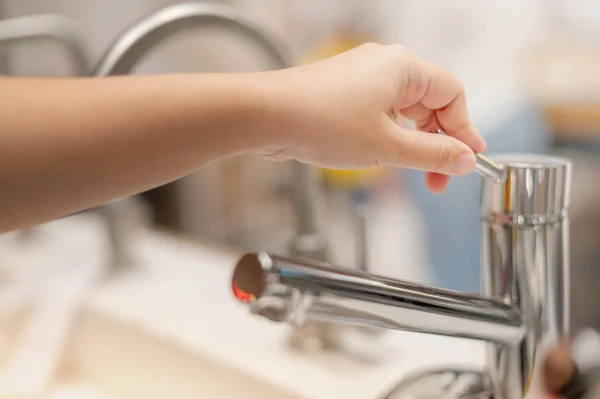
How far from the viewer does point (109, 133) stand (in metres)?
0.22

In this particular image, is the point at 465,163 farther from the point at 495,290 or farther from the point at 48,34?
the point at 48,34

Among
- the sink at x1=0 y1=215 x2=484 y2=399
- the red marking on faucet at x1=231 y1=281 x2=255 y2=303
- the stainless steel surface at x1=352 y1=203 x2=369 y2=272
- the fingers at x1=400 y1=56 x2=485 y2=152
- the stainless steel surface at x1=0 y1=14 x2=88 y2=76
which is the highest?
the stainless steel surface at x1=0 y1=14 x2=88 y2=76

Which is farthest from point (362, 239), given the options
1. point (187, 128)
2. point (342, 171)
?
point (342, 171)

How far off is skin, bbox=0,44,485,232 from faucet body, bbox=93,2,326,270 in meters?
0.17

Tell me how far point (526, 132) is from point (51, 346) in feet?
2.21

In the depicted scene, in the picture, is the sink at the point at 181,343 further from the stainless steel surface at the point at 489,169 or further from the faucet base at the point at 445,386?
the stainless steel surface at the point at 489,169

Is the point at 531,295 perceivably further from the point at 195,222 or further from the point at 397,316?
the point at 195,222

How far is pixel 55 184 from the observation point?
0.22 metres

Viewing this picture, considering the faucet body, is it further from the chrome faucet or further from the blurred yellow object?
the blurred yellow object

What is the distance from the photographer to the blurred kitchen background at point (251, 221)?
55 centimetres

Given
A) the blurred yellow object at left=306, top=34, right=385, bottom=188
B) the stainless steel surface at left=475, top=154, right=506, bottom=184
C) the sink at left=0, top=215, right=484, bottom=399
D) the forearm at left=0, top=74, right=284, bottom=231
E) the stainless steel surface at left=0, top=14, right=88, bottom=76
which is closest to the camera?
the forearm at left=0, top=74, right=284, bottom=231

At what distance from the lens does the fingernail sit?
299 mm

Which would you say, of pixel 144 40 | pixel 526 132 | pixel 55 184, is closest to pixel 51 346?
pixel 144 40

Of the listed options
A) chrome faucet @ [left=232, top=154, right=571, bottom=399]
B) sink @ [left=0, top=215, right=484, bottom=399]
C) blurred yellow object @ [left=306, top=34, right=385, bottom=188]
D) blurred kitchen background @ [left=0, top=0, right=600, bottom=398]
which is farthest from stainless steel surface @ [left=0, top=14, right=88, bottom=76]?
blurred yellow object @ [left=306, top=34, right=385, bottom=188]
